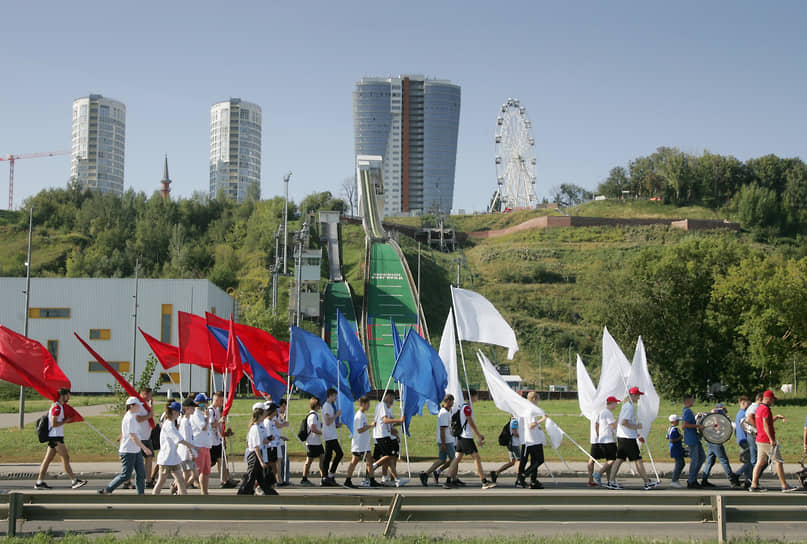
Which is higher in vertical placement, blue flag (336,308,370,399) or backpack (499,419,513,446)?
blue flag (336,308,370,399)

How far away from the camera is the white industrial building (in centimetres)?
5925

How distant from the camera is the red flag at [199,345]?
19.8 metres

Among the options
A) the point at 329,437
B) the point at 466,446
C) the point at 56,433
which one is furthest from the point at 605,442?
the point at 56,433

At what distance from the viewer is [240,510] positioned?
32.0ft

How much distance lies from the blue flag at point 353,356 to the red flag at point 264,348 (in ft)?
4.59

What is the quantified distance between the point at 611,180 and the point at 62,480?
131527 mm

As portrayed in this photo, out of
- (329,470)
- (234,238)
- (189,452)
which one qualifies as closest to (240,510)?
(189,452)

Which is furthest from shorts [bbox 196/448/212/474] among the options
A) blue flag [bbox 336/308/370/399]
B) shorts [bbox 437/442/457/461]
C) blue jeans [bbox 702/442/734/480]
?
blue jeans [bbox 702/442/734/480]

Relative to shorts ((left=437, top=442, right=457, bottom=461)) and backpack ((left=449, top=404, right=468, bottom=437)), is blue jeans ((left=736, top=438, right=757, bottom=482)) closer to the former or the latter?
backpack ((left=449, top=404, right=468, bottom=437))

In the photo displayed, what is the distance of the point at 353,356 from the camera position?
64.1ft

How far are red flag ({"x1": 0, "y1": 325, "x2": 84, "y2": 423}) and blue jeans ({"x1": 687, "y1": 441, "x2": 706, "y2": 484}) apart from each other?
470 inches

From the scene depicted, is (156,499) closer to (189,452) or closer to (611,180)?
(189,452)

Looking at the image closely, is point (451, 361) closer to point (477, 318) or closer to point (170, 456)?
point (477, 318)

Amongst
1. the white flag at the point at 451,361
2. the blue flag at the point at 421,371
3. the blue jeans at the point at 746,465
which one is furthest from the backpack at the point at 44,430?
the blue jeans at the point at 746,465
